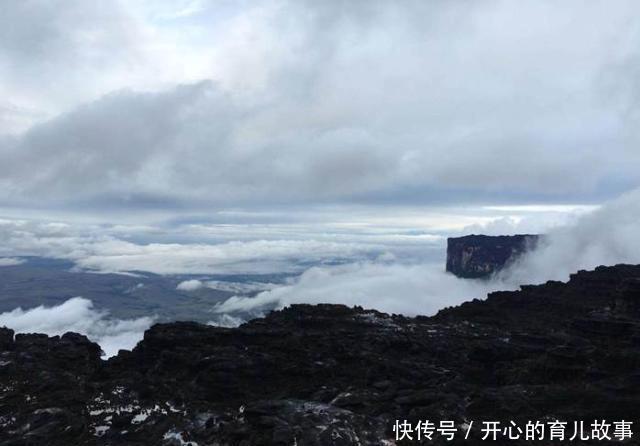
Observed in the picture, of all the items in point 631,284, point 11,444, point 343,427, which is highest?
point 631,284

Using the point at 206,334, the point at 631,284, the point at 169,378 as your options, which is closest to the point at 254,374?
the point at 169,378

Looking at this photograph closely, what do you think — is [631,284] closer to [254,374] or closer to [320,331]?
[320,331]

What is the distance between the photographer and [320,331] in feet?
334

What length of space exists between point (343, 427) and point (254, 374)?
28.0 meters

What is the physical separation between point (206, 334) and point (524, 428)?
6229 centimetres

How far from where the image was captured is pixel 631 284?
307 feet

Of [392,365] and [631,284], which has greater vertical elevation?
[631,284]

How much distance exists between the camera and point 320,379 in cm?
8056

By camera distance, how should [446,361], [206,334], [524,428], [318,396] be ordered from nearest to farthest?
[524,428], [318,396], [446,361], [206,334]

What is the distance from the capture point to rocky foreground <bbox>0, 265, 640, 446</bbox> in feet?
194

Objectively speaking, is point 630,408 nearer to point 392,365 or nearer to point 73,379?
point 392,365

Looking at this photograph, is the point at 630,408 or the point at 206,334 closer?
the point at 630,408

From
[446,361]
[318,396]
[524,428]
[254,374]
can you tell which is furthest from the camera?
[446,361]

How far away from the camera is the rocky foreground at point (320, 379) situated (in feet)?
194
